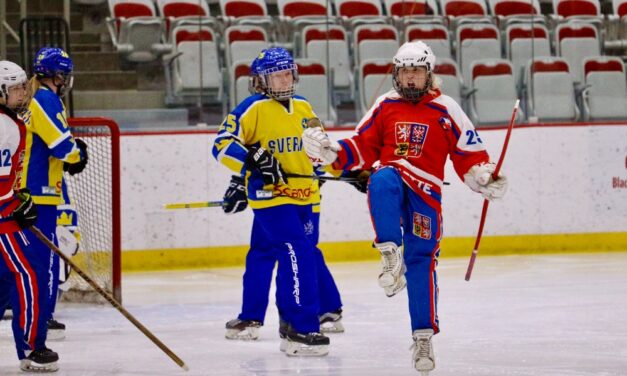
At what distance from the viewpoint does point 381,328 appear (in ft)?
20.4

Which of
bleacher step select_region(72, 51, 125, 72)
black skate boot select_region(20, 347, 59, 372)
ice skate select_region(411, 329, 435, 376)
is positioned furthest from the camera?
bleacher step select_region(72, 51, 125, 72)

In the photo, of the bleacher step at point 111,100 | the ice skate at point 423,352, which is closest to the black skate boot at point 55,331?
the ice skate at point 423,352

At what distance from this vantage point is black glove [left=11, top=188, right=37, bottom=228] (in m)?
4.76

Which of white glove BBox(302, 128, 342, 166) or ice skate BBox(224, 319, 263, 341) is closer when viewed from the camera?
white glove BBox(302, 128, 342, 166)

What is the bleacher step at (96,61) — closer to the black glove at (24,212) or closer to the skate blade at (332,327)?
the skate blade at (332,327)

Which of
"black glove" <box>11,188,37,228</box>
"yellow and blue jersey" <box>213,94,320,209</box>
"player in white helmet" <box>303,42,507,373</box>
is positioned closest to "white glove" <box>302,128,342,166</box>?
"player in white helmet" <box>303,42,507,373</box>

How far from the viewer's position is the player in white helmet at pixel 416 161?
4.51m

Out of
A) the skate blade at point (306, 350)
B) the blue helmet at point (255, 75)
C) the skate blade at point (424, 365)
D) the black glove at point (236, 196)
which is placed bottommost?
the skate blade at point (306, 350)

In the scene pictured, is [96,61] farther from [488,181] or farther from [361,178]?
[488,181]

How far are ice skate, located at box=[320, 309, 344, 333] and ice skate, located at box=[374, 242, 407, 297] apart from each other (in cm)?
178

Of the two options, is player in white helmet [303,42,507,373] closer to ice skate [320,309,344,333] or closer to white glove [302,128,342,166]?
white glove [302,128,342,166]

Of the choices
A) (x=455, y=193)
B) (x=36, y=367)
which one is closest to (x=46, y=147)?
(x=36, y=367)

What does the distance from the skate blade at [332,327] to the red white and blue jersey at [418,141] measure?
5.18 feet

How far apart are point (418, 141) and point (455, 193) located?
5.24 meters
